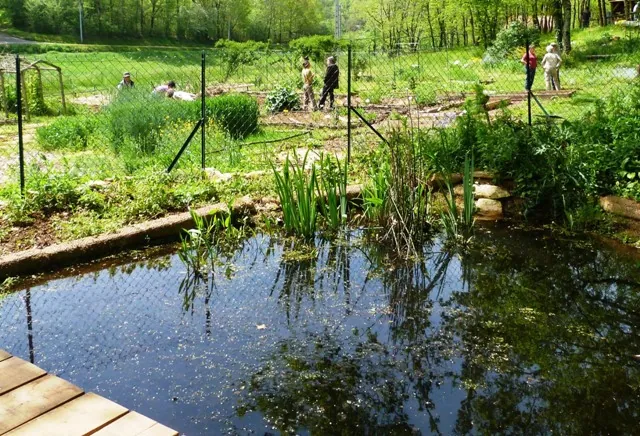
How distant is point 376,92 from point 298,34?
53263 mm

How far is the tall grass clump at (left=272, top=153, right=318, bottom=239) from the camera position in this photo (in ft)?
21.1

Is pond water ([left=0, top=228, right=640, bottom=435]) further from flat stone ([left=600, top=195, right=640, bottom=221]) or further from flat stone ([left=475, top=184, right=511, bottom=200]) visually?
flat stone ([left=475, top=184, right=511, bottom=200])

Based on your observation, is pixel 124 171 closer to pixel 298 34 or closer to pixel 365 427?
pixel 365 427

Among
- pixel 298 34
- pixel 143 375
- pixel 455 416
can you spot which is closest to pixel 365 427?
pixel 455 416

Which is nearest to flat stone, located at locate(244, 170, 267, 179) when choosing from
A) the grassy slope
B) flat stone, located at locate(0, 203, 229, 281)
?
the grassy slope

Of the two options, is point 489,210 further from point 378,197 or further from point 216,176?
point 216,176

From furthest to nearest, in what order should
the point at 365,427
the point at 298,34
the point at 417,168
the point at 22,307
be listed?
the point at 298,34
the point at 417,168
the point at 22,307
the point at 365,427

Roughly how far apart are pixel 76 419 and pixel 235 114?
1047 cm

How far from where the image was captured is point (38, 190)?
6.91m

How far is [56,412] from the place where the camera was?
3.38m

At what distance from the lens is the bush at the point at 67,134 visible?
12.4 meters

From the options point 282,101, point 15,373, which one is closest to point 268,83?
point 282,101

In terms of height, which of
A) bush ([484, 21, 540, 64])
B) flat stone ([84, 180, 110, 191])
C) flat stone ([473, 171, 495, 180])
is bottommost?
flat stone ([84, 180, 110, 191])

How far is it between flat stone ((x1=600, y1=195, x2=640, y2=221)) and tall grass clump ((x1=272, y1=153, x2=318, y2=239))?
2930 mm
